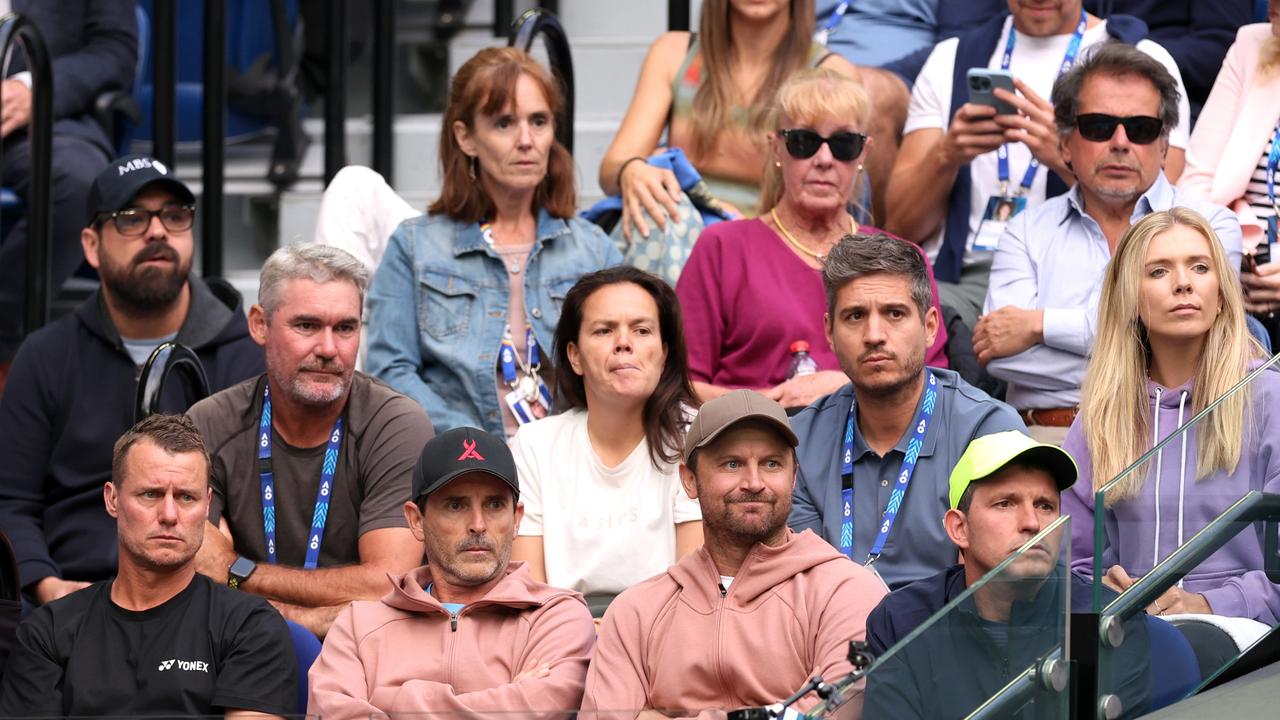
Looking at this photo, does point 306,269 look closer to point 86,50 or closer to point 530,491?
point 530,491

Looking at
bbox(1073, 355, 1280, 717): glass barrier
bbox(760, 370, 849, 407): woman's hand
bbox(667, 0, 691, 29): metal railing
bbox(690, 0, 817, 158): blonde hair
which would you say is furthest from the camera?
bbox(667, 0, 691, 29): metal railing

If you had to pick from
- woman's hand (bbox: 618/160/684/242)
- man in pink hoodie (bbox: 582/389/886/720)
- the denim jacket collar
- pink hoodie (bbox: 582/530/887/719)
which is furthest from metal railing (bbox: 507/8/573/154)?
pink hoodie (bbox: 582/530/887/719)

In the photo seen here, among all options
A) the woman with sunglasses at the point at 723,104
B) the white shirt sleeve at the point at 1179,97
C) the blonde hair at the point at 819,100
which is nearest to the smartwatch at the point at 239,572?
the woman with sunglasses at the point at 723,104

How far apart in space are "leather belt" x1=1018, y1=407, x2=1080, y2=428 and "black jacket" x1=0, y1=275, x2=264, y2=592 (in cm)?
202

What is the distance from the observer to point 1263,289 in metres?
5.56

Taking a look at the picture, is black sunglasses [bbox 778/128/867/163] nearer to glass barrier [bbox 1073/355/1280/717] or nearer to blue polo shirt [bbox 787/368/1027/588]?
blue polo shirt [bbox 787/368/1027/588]

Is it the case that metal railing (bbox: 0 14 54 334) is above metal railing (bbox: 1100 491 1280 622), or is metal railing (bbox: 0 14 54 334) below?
above

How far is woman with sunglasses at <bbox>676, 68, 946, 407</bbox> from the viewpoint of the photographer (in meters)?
5.57

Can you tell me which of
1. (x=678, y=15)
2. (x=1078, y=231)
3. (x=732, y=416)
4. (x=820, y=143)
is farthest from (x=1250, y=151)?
(x=732, y=416)

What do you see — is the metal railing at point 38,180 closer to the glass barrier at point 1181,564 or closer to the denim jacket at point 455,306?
the denim jacket at point 455,306

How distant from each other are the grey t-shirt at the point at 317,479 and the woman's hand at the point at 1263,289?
2171 millimetres

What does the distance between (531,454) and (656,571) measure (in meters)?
0.41

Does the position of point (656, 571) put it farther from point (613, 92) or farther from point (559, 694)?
point (613, 92)

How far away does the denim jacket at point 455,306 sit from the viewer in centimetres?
562
